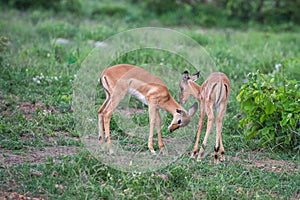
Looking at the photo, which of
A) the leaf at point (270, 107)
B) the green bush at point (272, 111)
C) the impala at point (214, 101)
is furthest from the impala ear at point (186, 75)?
the leaf at point (270, 107)

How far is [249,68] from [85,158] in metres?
4.38

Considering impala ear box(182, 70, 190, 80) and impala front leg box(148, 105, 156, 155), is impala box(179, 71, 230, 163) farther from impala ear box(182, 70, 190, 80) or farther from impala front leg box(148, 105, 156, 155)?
impala front leg box(148, 105, 156, 155)

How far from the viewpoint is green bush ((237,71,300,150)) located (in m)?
6.17

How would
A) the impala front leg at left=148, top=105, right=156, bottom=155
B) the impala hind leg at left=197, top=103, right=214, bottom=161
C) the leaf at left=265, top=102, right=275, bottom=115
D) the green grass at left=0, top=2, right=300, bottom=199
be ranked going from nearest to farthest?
the green grass at left=0, top=2, right=300, bottom=199 < the impala hind leg at left=197, top=103, right=214, bottom=161 < the impala front leg at left=148, top=105, right=156, bottom=155 < the leaf at left=265, top=102, right=275, bottom=115

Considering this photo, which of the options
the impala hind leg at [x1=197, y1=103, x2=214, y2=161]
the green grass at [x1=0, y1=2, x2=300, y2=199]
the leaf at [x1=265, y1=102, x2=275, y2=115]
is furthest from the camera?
the leaf at [x1=265, y1=102, x2=275, y2=115]

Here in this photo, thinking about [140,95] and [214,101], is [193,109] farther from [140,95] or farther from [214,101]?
[140,95]

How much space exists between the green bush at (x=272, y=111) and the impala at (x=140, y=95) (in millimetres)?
786

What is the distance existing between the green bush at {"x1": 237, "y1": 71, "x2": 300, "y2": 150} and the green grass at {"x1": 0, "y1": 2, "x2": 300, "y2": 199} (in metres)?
0.14

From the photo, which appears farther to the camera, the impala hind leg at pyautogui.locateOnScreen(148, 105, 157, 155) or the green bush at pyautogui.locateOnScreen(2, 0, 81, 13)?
the green bush at pyautogui.locateOnScreen(2, 0, 81, 13)

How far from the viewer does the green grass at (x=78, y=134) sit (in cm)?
497

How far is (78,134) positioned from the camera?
21.1 ft

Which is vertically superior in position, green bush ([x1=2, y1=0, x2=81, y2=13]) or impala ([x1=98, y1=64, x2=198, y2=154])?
impala ([x1=98, y1=64, x2=198, y2=154])

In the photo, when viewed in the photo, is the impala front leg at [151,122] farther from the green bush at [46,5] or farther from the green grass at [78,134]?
the green bush at [46,5]

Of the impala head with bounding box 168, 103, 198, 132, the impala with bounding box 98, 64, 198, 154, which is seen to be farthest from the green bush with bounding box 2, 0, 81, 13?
the impala head with bounding box 168, 103, 198, 132
